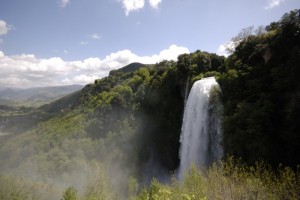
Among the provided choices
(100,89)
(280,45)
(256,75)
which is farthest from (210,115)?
(100,89)

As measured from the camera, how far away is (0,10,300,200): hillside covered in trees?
3006 centimetres

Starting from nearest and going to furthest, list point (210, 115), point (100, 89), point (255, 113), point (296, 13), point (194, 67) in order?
1. point (255, 113)
2. point (296, 13)
3. point (210, 115)
4. point (194, 67)
5. point (100, 89)

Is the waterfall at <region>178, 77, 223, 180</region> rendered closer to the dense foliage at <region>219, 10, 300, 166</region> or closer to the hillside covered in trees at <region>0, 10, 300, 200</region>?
the hillside covered in trees at <region>0, 10, 300, 200</region>

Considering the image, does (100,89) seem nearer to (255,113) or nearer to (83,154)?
(83,154)

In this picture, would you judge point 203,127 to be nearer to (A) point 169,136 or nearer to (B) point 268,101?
(B) point 268,101

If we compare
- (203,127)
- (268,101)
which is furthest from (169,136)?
(268,101)

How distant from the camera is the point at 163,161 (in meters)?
60.2

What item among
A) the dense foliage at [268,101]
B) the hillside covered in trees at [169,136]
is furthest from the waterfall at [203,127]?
the dense foliage at [268,101]

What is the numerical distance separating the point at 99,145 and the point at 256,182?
55566 mm

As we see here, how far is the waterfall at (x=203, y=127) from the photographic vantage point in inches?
1672

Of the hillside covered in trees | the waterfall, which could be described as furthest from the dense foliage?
the waterfall

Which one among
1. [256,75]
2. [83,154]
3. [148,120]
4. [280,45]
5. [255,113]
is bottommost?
[83,154]

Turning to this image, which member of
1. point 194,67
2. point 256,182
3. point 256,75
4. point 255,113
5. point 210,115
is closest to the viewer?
point 256,182

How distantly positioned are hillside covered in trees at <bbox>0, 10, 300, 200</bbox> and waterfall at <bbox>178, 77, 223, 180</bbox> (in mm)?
2162
